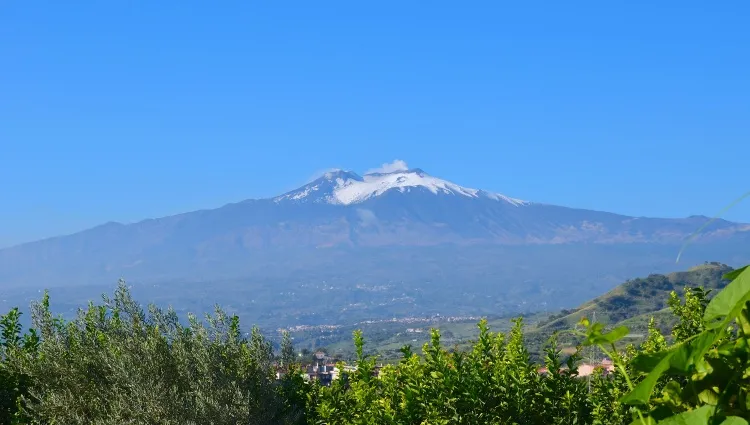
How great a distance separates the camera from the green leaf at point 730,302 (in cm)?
128

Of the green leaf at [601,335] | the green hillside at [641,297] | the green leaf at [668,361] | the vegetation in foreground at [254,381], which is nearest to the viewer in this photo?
the green leaf at [668,361]

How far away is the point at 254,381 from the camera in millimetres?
9156

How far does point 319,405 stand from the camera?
9.39 m

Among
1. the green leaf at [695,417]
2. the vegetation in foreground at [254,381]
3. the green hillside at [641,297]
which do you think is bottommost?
the green hillside at [641,297]

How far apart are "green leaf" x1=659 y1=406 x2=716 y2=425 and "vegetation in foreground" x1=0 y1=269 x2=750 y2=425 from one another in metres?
6.39

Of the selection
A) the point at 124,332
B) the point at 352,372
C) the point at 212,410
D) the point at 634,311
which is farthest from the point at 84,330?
the point at 634,311

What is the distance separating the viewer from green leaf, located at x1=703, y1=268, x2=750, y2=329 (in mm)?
1281

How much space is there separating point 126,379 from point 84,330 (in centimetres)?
174

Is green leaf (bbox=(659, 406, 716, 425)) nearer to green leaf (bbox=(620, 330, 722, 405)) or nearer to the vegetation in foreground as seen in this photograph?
green leaf (bbox=(620, 330, 722, 405))

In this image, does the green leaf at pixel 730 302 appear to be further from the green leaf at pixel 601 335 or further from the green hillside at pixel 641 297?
the green hillside at pixel 641 297

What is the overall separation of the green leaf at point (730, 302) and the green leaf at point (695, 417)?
13 cm

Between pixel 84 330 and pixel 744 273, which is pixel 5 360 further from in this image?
pixel 744 273

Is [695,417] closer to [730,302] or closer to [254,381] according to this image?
[730,302]

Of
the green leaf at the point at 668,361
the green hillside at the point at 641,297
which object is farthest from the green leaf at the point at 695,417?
the green hillside at the point at 641,297
